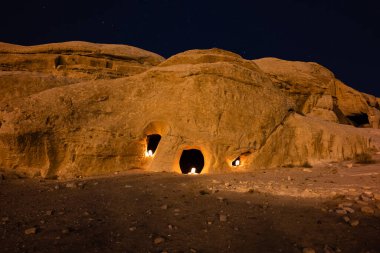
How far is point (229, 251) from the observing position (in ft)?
14.6

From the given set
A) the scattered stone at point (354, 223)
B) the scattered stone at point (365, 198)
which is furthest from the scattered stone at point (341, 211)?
the scattered stone at point (365, 198)

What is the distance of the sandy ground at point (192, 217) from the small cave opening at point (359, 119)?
26090mm

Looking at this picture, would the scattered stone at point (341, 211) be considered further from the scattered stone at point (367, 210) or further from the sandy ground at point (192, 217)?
the scattered stone at point (367, 210)

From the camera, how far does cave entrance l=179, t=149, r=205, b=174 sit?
1850cm

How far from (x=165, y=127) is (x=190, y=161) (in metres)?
5.16

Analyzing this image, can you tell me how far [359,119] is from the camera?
3225 cm

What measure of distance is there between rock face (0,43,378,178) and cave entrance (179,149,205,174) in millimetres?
2505

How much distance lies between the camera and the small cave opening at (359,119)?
1240 inches

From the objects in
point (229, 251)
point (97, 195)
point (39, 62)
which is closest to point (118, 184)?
point (97, 195)

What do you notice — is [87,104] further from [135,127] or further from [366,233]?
[366,233]

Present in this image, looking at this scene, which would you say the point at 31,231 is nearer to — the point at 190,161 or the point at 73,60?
the point at 190,161

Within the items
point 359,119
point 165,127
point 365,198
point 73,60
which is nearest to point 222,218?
point 365,198

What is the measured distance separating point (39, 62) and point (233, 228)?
1110 inches

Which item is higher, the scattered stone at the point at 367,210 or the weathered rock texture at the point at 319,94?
the weathered rock texture at the point at 319,94
